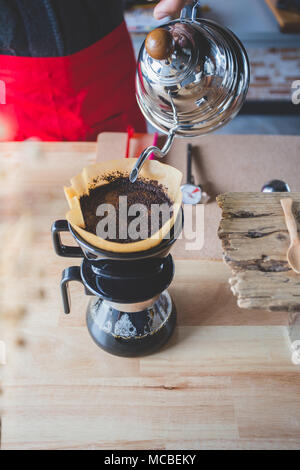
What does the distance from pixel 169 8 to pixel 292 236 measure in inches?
21.1

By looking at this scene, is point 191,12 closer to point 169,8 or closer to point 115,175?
point 169,8

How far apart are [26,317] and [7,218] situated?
28 centimetres

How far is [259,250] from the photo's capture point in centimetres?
63

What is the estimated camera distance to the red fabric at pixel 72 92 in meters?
1.18

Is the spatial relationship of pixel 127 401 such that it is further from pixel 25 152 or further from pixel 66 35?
pixel 66 35

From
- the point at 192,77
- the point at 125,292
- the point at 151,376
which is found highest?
the point at 192,77

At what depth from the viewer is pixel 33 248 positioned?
0.88 metres

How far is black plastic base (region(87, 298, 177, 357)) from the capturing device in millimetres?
701

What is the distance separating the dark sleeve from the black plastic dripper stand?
743 mm

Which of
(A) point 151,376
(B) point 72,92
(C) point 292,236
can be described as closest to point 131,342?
(A) point 151,376

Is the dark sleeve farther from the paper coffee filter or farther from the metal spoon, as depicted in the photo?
the metal spoon

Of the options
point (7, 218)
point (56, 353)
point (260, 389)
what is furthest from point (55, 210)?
point (260, 389)

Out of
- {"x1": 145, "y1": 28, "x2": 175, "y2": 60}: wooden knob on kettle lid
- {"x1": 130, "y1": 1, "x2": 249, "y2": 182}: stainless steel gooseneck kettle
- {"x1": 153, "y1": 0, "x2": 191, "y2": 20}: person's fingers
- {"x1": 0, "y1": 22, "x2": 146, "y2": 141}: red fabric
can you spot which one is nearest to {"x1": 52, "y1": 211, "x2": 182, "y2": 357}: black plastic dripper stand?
{"x1": 130, "y1": 1, "x2": 249, "y2": 182}: stainless steel gooseneck kettle

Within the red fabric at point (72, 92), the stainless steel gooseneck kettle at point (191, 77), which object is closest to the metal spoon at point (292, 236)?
the stainless steel gooseneck kettle at point (191, 77)
